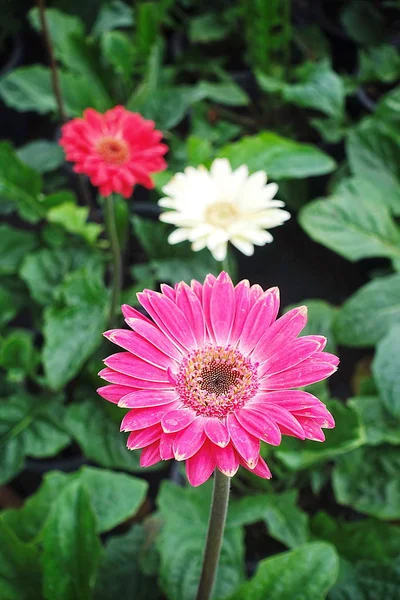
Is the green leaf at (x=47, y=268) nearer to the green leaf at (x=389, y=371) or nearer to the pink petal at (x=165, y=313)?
the green leaf at (x=389, y=371)

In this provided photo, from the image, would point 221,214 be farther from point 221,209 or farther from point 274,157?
point 274,157

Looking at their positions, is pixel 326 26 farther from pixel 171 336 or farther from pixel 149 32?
pixel 171 336

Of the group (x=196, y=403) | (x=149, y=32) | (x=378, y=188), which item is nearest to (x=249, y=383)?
(x=196, y=403)

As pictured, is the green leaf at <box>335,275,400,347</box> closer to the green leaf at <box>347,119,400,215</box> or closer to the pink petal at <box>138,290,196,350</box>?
the green leaf at <box>347,119,400,215</box>

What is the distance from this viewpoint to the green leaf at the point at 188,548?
85 cm

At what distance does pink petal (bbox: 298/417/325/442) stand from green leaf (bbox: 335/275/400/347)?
2.09 feet

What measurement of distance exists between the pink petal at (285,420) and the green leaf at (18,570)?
1.47ft

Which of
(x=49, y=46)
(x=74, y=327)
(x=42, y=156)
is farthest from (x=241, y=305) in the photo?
(x=42, y=156)

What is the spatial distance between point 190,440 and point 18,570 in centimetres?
46

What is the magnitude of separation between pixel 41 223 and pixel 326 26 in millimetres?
872

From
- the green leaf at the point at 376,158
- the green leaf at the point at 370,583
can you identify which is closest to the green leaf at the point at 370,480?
the green leaf at the point at 370,583

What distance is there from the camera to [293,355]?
0.49 meters

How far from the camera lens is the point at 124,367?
495mm

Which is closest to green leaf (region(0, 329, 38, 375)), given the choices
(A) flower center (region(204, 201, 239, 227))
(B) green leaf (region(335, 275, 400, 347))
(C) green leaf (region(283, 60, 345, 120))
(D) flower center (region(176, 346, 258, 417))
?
(A) flower center (region(204, 201, 239, 227))
